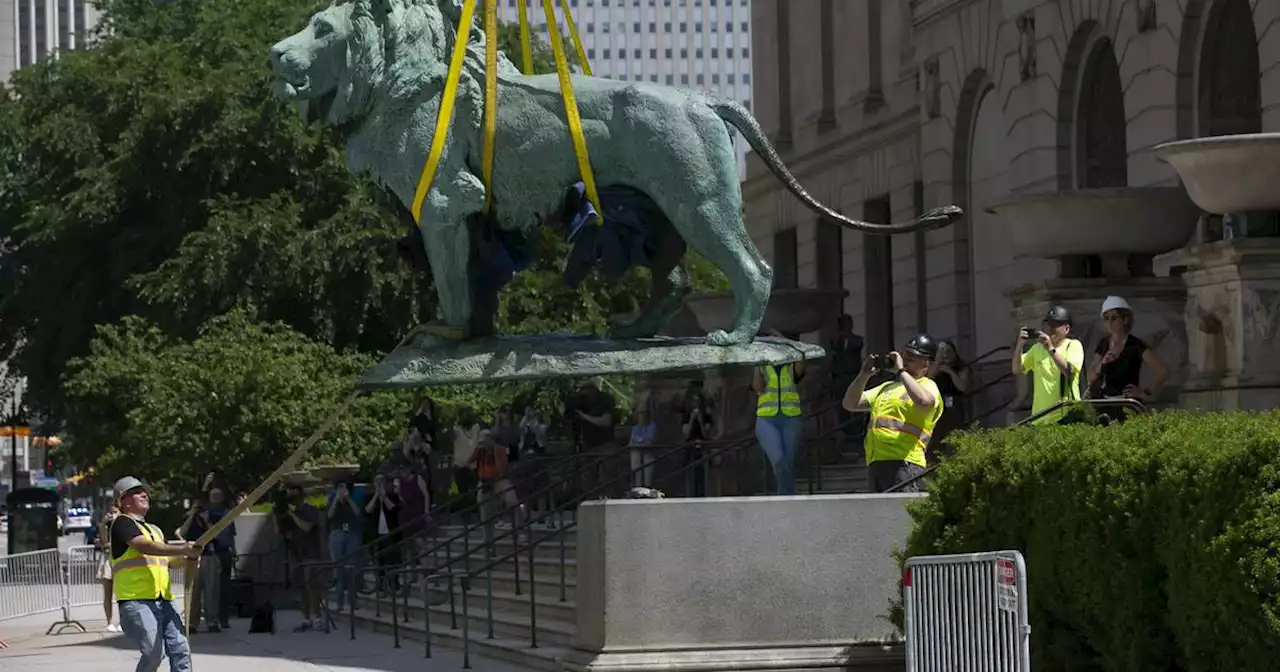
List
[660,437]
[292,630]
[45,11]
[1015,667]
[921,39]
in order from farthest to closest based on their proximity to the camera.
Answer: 1. [45,11]
2. [921,39]
3. [660,437]
4. [292,630]
5. [1015,667]

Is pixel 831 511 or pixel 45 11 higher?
pixel 45 11

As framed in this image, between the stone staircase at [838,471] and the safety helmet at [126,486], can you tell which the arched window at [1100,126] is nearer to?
the stone staircase at [838,471]

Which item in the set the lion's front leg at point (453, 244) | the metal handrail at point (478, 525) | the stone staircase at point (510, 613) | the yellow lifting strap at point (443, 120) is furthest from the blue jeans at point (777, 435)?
the yellow lifting strap at point (443, 120)

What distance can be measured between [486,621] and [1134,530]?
10.5 meters

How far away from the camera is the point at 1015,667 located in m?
11.4

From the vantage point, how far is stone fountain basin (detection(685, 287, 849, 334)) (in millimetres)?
27000

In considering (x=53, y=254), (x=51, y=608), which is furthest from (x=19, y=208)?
(x=51, y=608)

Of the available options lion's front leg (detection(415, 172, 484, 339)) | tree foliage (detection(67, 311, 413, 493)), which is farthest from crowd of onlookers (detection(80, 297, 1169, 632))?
lion's front leg (detection(415, 172, 484, 339))

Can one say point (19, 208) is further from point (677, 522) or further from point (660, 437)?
point (677, 522)

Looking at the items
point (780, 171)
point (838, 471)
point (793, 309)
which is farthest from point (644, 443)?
point (780, 171)

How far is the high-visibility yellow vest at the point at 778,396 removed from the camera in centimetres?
1816

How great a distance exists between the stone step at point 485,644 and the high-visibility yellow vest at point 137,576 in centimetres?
304

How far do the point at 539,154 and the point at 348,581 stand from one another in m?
12.5

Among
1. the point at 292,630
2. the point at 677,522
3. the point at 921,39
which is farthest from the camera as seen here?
the point at 921,39
